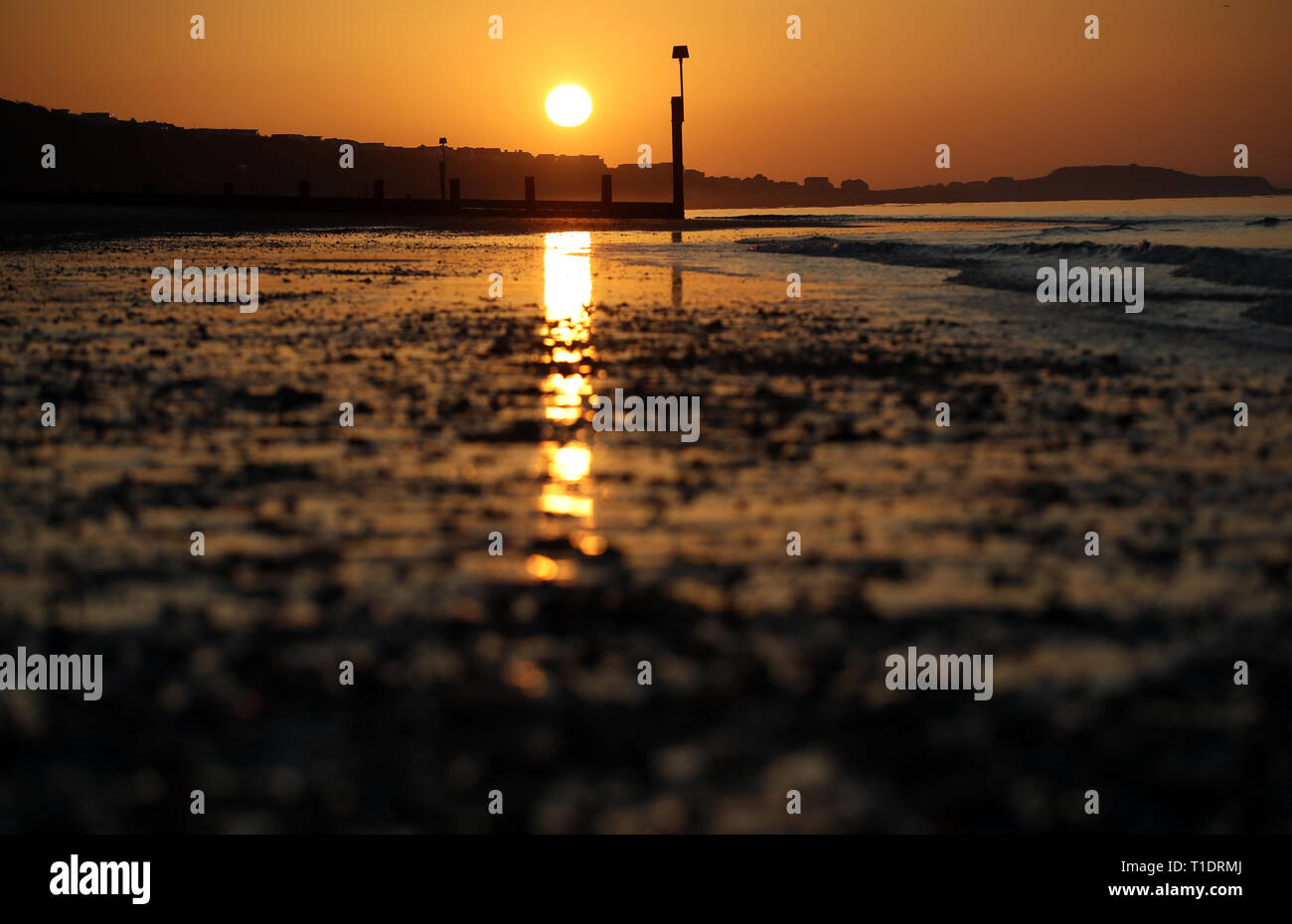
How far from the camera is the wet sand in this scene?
310 cm

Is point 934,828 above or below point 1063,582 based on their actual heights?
below

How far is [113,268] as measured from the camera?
22.0 metres

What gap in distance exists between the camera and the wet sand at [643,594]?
310 centimetres

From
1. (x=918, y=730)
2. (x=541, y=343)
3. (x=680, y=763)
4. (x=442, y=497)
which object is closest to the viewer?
(x=680, y=763)

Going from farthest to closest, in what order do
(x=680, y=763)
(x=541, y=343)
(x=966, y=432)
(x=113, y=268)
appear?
(x=113, y=268)
(x=541, y=343)
(x=966, y=432)
(x=680, y=763)

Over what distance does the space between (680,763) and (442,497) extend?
2.96 meters

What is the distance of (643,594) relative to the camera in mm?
4527

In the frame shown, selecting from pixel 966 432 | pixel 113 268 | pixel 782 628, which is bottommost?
pixel 782 628
